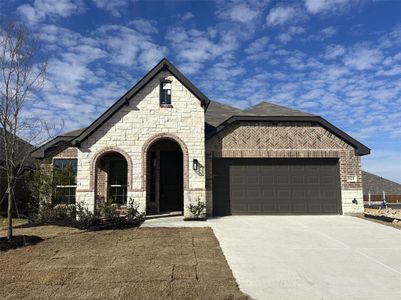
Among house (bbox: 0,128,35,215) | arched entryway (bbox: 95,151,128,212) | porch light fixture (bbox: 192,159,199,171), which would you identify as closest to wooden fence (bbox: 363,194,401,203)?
porch light fixture (bbox: 192,159,199,171)

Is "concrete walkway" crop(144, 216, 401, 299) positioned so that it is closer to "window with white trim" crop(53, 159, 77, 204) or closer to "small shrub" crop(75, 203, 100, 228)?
"small shrub" crop(75, 203, 100, 228)

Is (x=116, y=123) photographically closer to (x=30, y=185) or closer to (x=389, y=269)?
(x=30, y=185)

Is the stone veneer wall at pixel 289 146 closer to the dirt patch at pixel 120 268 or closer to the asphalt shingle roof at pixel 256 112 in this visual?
the asphalt shingle roof at pixel 256 112

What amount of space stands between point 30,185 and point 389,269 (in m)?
14.3

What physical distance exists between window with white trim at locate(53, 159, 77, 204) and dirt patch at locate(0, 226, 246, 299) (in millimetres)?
4958

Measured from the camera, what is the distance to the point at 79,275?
690 cm

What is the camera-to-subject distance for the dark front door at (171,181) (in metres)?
16.7

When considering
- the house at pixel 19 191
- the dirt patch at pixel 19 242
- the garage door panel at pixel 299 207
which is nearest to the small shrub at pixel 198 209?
the garage door panel at pixel 299 207

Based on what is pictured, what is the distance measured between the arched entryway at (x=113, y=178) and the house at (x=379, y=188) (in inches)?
1136

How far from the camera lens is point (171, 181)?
55.3 feet

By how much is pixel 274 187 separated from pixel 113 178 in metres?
7.81

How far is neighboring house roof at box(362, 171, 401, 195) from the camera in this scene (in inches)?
1465

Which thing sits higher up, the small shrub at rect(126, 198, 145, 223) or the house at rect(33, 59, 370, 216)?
the house at rect(33, 59, 370, 216)

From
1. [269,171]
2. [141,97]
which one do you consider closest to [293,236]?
[269,171]
